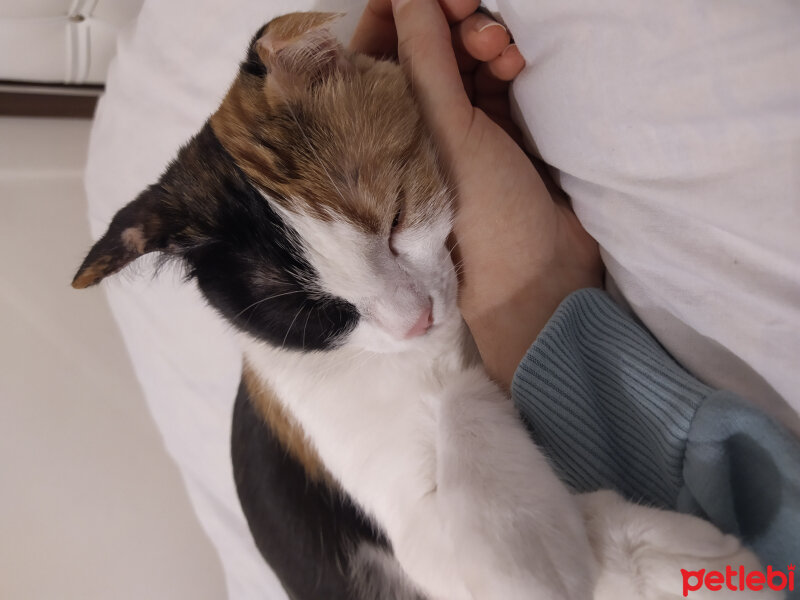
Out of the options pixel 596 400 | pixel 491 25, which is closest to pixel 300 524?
pixel 596 400

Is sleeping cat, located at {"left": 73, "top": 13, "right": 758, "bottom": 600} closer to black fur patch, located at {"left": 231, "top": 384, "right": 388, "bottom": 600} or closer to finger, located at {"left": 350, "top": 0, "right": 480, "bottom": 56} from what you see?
black fur patch, located at {"left": 231, "top": 384, "right": 388, "bottom": 600}

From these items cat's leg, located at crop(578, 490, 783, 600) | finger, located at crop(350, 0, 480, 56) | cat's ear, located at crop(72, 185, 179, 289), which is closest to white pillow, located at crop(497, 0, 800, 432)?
cat's leg, located at crop(578, 490, 783, 600)

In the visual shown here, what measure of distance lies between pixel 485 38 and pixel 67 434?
1452 millimetres

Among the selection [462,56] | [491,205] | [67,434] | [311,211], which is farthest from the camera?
[67,434]

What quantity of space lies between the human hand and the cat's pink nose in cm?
12

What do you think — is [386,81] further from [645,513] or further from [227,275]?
[645,513]

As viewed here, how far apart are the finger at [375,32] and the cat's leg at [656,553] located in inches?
31.1

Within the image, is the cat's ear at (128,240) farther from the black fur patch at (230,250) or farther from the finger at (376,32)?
the finger at (376,32)

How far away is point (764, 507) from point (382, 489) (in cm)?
44

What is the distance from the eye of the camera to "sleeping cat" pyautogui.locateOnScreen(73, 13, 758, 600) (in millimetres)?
629

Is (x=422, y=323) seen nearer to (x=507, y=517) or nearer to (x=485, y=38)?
(x=507, y=517)

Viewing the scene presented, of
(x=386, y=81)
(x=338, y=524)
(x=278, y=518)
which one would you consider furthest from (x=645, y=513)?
(x=386, y=81)

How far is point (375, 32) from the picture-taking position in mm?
937

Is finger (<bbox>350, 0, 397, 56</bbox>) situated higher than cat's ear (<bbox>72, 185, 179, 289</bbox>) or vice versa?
finger (<bbox>350, 0, 397, 56</bbox>)
